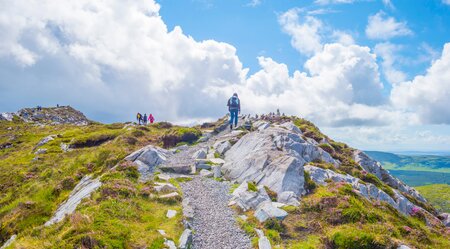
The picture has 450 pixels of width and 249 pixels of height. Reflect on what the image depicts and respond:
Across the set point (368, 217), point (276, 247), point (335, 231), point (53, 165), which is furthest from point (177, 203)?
point (53, 165)

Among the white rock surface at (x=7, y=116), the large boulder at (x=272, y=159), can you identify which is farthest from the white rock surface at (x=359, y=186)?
the white rock surface at (x=7, y=116)

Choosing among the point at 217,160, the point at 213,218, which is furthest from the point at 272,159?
the point at 213,218

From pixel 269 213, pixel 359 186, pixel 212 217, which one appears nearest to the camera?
pixel 269 213

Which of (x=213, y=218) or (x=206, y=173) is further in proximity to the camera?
(x=206, y=173)

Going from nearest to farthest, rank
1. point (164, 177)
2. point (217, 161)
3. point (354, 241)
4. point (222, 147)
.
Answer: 1. point (354, 241)
2. point (164, 177)
3. point (217, 161)
4. point (222, 147)

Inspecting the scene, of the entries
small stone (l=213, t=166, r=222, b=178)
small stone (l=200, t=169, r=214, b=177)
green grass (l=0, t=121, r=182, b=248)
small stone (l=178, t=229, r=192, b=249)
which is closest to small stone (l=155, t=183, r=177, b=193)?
green grass (l=0, t=121, r=182, b=248)

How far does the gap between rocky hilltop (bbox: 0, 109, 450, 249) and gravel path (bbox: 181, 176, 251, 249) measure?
0.07 m

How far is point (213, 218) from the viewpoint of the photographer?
1931 cm

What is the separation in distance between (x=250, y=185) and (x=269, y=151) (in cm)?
781

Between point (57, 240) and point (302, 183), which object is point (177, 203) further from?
point (302, 183)

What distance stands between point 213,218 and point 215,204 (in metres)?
2.65

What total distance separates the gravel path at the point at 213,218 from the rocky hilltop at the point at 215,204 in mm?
68

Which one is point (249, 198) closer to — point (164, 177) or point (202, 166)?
point (164, 177)

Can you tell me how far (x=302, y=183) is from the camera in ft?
82.6
